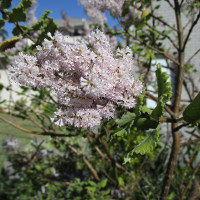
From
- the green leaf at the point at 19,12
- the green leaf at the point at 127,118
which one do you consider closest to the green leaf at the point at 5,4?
the green leaf at the point at 19,12

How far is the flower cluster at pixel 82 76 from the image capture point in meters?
0.61

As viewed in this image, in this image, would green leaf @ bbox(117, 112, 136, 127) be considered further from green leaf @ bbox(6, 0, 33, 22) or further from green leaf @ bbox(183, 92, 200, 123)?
green leaf @ bbox(6, 0, 33, 22)

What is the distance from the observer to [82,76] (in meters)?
0.64

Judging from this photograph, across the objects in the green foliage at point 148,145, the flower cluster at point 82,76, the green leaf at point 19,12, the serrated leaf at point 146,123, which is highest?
the green leaf at point 19,12

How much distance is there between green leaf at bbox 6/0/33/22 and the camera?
2.78 ft

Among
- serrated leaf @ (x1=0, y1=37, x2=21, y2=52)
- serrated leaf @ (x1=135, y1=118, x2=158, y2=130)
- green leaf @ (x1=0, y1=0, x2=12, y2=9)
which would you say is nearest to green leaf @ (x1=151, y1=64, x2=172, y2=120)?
serrated leaf @ (x1=135, y1=118, x2=158, y2=130)

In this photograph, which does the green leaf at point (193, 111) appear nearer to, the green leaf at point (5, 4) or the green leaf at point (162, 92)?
the green leaf at point (162, 92)

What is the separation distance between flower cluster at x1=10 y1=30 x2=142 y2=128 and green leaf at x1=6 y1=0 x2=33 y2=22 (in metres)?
0.32

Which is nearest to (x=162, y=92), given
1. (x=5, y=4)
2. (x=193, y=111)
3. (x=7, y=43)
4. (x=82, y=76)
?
(x=193, y=111)

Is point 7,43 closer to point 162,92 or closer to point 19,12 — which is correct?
point 19,12

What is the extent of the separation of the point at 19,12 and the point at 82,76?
1.51ft

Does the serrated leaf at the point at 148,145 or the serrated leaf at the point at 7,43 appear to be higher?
the serrated leaf at the point at 7,43

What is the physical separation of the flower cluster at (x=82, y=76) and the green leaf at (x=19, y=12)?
32cm

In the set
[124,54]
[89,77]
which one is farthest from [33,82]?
[124,54]
